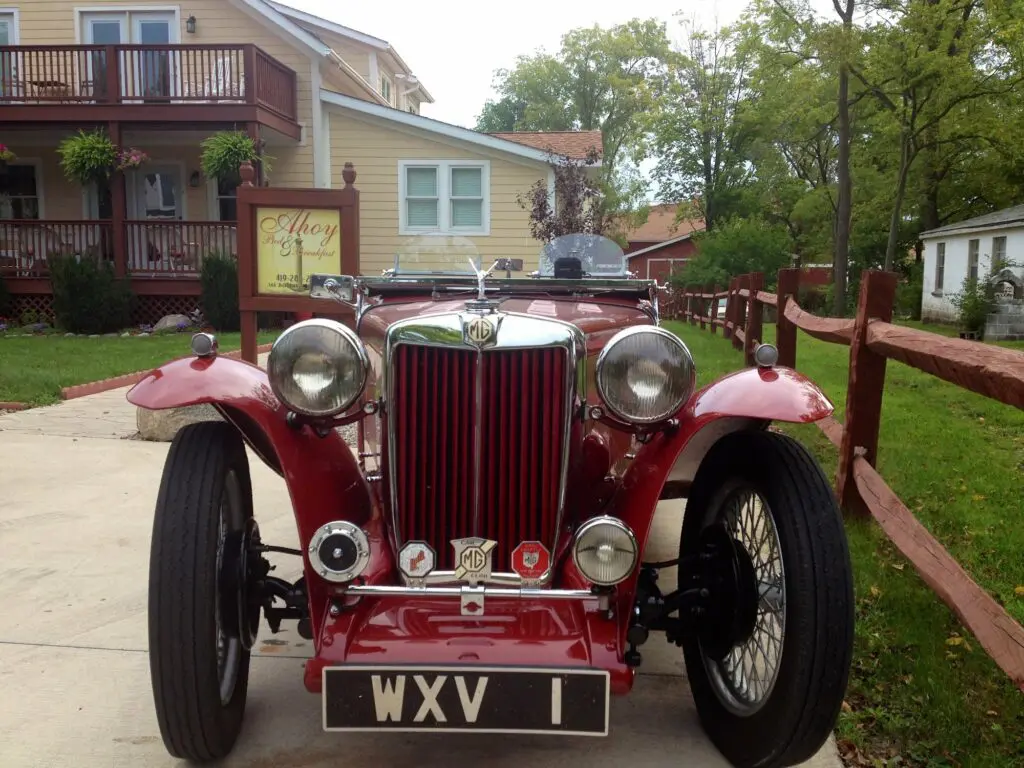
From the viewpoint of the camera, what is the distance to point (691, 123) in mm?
36094

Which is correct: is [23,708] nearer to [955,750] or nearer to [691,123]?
[955,750]

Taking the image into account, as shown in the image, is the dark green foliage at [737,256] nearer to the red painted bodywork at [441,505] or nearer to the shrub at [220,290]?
the shrub at [220,290]

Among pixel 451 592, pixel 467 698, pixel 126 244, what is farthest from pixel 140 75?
pixel 467 698

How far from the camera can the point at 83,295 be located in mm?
14109

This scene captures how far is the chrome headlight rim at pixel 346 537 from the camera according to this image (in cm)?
225

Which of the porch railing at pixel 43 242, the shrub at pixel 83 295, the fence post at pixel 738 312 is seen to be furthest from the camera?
the porch railing at pixel 43 242

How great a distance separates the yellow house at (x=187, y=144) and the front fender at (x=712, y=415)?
1256 cm

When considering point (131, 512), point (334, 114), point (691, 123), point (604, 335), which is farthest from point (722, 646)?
point (691, 123)

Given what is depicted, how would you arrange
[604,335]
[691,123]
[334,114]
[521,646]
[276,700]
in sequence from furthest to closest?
[691,123]
[334,114]
[604,335]
[276,700]
[521,646]

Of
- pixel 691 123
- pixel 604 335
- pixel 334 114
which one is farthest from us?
pixel 691 123

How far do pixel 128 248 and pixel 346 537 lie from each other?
576 inches

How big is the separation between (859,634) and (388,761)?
177 centimetres

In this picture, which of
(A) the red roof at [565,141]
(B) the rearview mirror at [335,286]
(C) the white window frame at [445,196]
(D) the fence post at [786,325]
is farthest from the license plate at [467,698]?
(A) the red roof at [565,141]

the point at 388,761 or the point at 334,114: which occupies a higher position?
the point at 334,114
